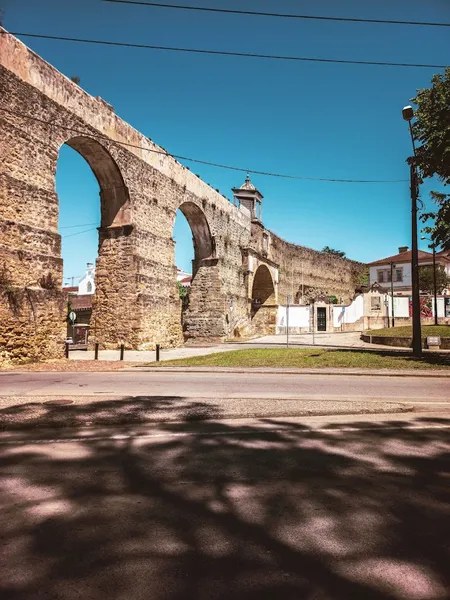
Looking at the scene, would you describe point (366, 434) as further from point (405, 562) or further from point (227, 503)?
point (405, 562)

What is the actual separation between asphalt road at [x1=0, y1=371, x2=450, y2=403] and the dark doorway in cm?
3066

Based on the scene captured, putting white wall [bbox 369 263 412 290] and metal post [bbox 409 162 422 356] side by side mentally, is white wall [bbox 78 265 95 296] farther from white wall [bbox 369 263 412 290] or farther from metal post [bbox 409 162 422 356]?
metal post [bbox 409 162 422 356]

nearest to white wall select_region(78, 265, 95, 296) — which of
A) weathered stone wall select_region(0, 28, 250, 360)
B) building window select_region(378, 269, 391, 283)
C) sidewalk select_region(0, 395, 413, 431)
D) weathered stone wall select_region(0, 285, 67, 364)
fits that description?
building window select_region(378, 269, 391, 283)

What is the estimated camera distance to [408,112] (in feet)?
47.4

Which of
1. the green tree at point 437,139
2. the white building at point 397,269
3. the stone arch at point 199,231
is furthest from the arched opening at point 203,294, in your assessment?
the white building at point 397,269

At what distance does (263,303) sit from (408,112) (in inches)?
1132

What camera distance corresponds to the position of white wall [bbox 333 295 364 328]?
42.2 m

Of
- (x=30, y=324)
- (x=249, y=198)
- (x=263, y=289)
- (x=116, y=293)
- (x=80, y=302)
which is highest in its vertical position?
(x=249, y=198)

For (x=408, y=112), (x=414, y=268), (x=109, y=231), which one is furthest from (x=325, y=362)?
(x=109, y=231)

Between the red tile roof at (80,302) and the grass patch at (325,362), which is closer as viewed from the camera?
the grass patch at (325,362)

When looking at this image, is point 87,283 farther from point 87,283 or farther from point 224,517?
point 224,517

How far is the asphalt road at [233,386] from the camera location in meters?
8.02

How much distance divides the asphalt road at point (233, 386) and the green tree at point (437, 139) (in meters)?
5.64

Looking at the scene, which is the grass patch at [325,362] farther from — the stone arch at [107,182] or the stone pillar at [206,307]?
the stone pillar at [206,307]
